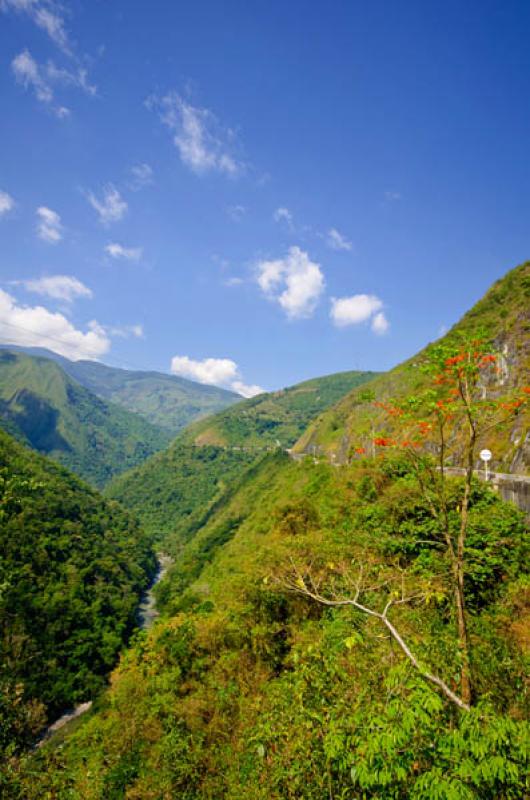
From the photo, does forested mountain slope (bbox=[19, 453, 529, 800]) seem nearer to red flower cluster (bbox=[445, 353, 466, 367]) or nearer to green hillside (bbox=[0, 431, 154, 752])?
red flower cluster (bbox=[445, 353, 466, 367])

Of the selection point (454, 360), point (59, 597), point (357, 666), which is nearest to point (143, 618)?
point (59, 597)

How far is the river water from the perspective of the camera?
164ft

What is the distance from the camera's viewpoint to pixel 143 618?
80250mm

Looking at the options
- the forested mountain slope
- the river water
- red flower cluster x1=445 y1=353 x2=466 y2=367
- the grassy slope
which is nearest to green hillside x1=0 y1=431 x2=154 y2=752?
the river water

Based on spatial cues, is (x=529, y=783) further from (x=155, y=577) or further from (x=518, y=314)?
(x=155, y=577)

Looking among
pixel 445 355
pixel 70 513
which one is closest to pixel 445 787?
pixel 445 355

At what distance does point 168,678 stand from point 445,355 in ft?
65.9

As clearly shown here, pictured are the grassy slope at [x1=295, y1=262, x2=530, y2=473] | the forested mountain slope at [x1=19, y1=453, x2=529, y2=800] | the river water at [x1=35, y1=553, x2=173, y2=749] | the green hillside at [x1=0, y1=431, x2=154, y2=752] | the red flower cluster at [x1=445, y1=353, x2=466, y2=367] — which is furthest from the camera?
the green hillside at [x1=0, y1=431, x2=154, y2=752]

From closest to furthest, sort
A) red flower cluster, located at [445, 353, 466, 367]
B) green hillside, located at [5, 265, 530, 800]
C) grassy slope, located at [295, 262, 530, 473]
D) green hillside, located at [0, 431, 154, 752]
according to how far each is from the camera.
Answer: green hillside, located at [5, 265, 530, 800], red flower cluster, located at [445, 353, 466, 367], grassy slope, located at [295, 262, 530, 473], green hillside, located at [0, 431, 154, 752]

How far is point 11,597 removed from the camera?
59.1 metres

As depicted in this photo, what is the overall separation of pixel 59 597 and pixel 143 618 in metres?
22.6

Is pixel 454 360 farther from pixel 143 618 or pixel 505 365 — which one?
pixel 143 618

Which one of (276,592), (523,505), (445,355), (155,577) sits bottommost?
(155,577)

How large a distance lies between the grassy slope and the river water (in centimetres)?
5104
